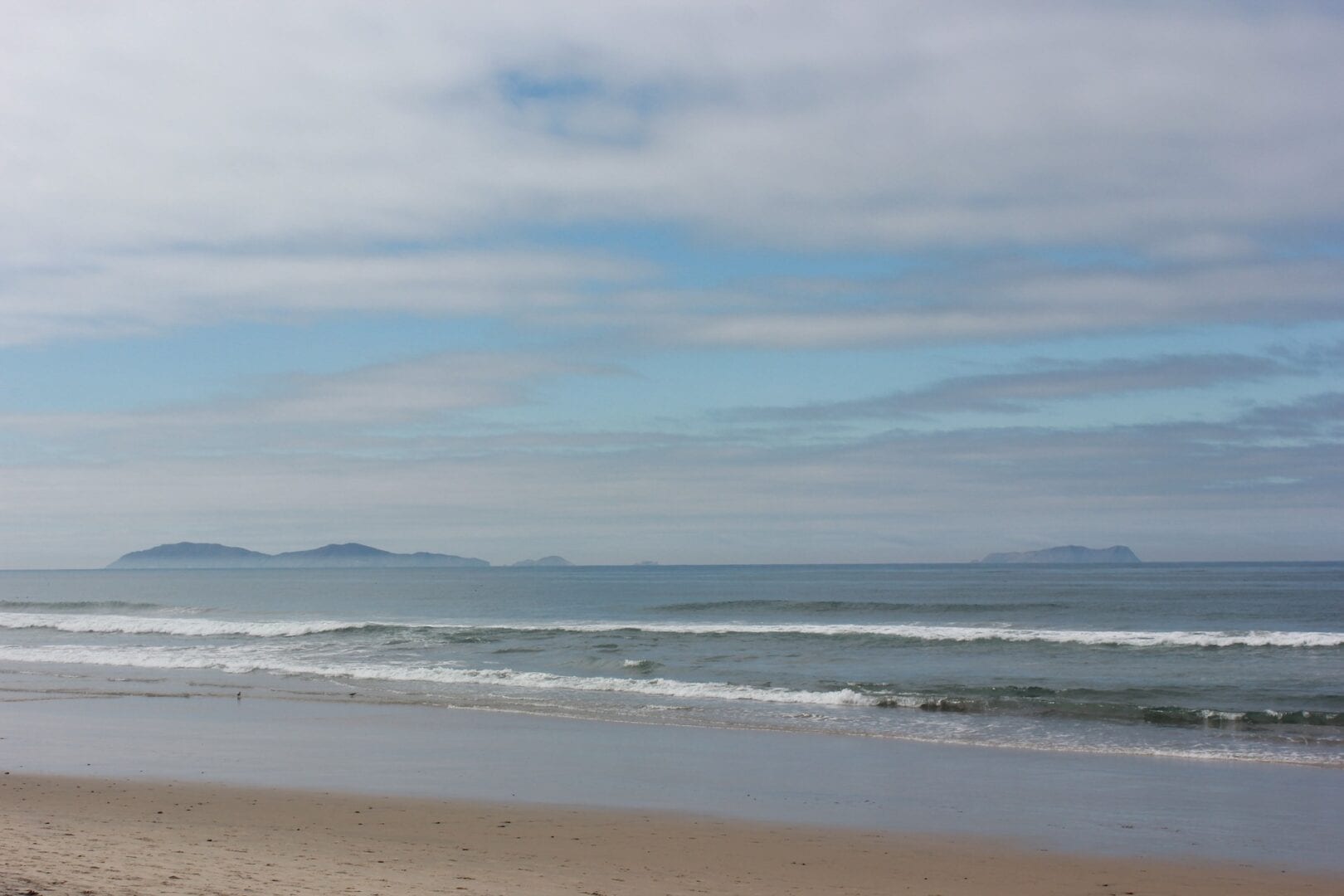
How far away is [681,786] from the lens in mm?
12977

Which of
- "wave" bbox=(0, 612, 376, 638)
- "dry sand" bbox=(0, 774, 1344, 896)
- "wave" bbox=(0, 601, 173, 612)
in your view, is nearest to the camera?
"dry sand" bbox=(0, 774, 1344, 896)

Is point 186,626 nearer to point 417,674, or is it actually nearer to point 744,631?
point 417,674

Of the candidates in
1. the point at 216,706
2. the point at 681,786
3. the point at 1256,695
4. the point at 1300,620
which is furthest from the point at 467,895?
the point at 1300,620

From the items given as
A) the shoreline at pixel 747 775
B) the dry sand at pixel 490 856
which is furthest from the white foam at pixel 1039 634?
the dry sand at pixel 490 856

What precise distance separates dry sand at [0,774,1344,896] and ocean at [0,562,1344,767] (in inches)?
261

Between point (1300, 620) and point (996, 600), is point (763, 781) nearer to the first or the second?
point (1300, 620)

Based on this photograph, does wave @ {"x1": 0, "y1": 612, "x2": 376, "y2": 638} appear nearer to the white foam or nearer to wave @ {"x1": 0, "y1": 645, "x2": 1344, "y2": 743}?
the white foam

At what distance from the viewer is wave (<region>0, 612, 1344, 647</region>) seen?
3183cm

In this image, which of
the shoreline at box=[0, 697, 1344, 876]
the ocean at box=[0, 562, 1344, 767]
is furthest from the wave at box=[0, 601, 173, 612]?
the shoreline at box=[0, 697, 1344, 876]

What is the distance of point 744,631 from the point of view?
38.1 m

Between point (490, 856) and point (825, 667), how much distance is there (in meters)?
18.0

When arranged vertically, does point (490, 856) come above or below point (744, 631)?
above

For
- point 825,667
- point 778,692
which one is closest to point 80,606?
point 825,667

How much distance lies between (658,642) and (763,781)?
67.2 feet
